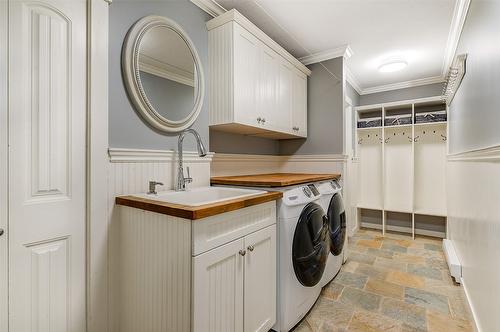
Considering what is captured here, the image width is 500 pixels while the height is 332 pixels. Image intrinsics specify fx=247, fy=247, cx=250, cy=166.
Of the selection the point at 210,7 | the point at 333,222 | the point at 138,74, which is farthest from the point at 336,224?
the point at 210,7

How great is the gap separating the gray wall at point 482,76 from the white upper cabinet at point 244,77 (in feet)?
4.83

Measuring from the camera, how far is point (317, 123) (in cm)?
303

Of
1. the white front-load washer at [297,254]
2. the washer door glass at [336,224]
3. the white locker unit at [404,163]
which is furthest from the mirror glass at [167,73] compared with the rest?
the white locker unit at [404,163]

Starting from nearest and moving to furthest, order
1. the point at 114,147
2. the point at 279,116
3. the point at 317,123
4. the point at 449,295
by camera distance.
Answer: the point at 114,147 < the point at 449,295 < the point at 279,116 < the point at 317,123

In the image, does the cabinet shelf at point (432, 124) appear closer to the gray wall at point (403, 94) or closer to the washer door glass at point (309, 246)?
the gray wall at point (403, 94)

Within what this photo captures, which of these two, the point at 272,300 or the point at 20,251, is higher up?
the point at 20,251

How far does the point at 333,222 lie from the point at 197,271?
5.19ft

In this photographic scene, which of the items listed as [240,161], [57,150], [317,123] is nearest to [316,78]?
[317,123]

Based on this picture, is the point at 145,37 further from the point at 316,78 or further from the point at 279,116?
the point at 316,78

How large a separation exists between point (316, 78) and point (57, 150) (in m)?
2.73

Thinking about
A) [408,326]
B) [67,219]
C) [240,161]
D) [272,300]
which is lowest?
[408,326]

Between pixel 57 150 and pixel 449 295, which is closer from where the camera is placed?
pixel 57 150

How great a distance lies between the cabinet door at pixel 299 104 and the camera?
9.17ft

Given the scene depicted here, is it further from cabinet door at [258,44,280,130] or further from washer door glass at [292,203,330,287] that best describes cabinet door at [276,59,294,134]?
washer door glass at [292,203,330,287]
